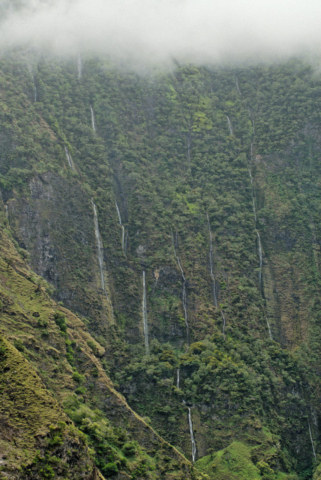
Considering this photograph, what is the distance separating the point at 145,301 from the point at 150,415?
16559 mm

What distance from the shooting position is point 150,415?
5006cm

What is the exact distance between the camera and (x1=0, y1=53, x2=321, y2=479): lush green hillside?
51469mm

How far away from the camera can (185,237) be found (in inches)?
2709

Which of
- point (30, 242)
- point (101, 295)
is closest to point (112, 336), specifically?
point (101, 295)

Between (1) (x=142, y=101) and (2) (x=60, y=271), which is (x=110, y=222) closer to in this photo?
(2) (x=60, y=271)

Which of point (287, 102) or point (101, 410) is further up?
point (287, 102)

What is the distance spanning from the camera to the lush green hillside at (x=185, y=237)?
5147cm

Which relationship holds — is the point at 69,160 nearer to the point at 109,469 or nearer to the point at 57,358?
the point at 57,358

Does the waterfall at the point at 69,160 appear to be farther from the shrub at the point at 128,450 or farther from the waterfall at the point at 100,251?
the shrub at the point at 128,450

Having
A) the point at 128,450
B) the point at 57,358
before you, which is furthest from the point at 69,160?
the point at 128,450

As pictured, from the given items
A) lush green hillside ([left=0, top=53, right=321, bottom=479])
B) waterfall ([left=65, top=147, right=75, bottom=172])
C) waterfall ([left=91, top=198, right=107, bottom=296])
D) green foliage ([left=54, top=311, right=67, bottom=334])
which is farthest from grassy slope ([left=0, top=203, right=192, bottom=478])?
waterfall ([left=65, top=147, right=75, bottom=172])

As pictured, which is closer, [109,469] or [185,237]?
[109,469]

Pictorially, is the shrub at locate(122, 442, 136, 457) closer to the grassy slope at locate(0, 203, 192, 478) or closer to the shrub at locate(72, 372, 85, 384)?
the grassy slope at locate(0, 203, 192, 478)

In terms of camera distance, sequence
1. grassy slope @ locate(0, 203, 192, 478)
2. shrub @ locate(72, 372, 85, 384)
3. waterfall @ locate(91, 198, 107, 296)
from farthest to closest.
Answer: waterfall @ locate(91, 198, 107, 296)
shrub @ locate(72, 372, 85, 384)
grassy slope @ locate(0, 203, 192, 478)
